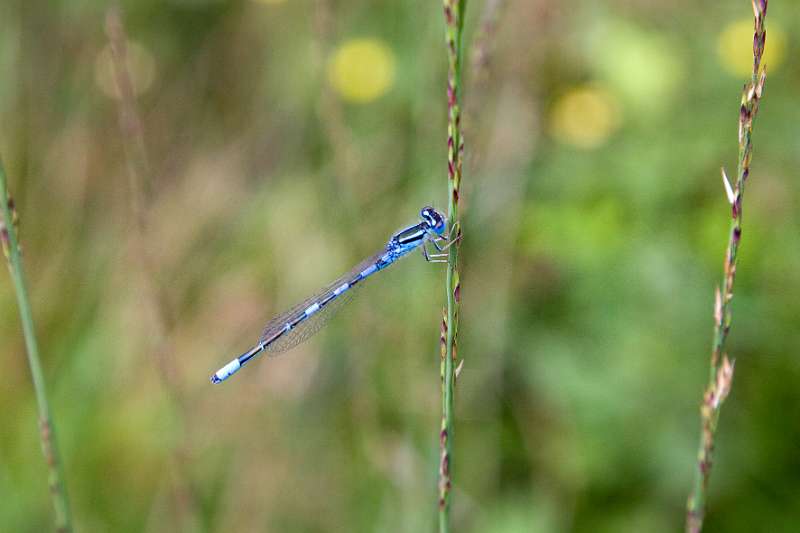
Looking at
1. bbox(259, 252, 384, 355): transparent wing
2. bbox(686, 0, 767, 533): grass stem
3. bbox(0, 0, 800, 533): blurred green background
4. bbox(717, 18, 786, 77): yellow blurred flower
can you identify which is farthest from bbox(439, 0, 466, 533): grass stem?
bbox(717, 18, 786, 77): yellow blurred flower

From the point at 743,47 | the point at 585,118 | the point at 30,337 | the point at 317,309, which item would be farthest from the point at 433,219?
the point at 743,47

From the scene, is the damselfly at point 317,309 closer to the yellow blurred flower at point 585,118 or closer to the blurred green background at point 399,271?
the blurred green background at point 399,271

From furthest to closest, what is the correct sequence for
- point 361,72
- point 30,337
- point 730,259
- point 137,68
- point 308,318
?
point 137,68 < point 361,72 < point 308,318 < point 30,337 < point 730,259

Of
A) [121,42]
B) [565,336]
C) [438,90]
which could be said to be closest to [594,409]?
[565,336]

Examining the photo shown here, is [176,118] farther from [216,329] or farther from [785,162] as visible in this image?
[785,162]

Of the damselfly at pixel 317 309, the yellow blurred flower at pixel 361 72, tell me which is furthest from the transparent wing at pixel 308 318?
the yellow blurred flower at pixel 361 72

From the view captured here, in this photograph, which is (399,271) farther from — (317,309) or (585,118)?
(585,118)

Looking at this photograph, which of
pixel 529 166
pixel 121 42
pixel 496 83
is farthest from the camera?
pixel 496 83
